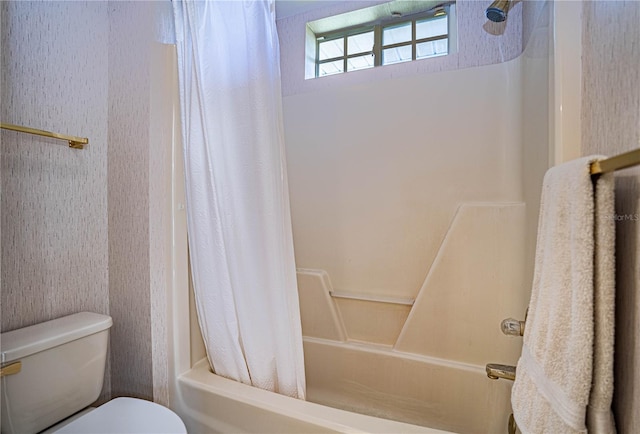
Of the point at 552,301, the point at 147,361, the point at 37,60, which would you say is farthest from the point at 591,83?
the point at 37,60

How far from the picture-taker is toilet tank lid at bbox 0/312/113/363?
89 cm

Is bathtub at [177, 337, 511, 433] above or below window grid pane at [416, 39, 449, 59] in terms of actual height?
below

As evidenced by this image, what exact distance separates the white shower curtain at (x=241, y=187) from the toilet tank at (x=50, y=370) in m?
0.43

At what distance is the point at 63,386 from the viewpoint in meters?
1.00

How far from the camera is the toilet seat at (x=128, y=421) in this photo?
0.93 meters

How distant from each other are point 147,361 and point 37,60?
1193mm

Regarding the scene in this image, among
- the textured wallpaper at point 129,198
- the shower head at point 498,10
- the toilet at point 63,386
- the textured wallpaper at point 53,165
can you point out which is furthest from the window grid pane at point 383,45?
the toilet at point 63,386

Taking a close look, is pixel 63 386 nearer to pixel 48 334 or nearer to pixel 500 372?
pixel 48 334

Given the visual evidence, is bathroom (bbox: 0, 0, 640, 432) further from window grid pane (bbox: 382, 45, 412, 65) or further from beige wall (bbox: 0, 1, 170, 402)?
window grid pane (bbox: 382, 45, 412, 65)

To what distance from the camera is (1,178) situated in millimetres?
996

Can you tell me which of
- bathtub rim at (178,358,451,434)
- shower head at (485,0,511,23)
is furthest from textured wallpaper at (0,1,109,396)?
shower head at (485,0,511,23)

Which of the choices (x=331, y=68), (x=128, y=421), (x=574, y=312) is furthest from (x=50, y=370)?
(x=331, y=68)

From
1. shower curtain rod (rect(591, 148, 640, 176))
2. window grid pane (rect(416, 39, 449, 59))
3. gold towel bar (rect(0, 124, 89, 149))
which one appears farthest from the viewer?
window grid pane (rect(416, 39, 449, 59))

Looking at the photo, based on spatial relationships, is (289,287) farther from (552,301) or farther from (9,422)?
(9,422)
